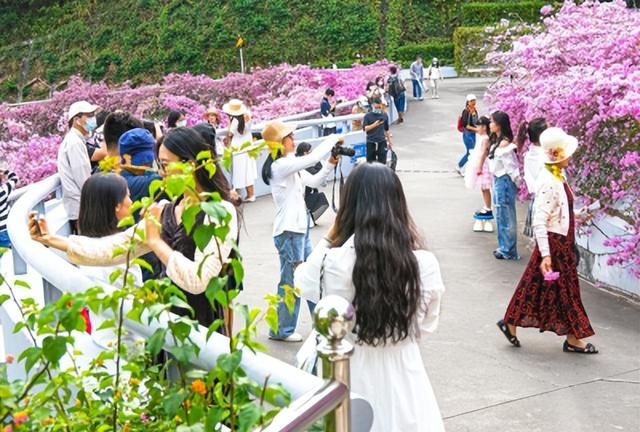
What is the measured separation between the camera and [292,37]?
149 ft

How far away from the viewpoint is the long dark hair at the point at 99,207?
5.19m

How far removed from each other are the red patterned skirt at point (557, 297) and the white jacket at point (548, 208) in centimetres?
13

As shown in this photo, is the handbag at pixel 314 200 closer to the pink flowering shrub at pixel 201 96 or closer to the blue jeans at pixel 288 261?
the blue jeans at pixel 288 261

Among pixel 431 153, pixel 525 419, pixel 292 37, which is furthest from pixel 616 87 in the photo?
pixel 292 37

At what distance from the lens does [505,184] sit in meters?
11.8

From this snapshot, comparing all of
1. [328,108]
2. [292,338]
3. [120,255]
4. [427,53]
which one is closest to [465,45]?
[427,53]

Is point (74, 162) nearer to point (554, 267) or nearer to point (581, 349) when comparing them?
point (554, 267)

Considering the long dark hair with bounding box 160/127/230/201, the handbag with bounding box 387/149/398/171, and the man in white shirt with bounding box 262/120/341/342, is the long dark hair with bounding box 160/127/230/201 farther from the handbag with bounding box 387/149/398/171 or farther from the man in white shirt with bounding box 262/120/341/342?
the handbag with bounding box 387/149/398/171

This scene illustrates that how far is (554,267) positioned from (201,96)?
2461 centimetres

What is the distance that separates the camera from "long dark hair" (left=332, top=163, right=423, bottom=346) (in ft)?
14.6

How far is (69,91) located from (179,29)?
1443 centimetres

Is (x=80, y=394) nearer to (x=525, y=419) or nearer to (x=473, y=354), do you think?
(x=525, y=419)

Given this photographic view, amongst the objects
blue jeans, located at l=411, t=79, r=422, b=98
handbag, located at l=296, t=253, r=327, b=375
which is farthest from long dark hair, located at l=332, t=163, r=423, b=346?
blue jeans, located at l=411, t=79, r=422, b=98

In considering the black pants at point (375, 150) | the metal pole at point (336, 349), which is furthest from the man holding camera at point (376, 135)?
the metal pole at point (336, 349)
